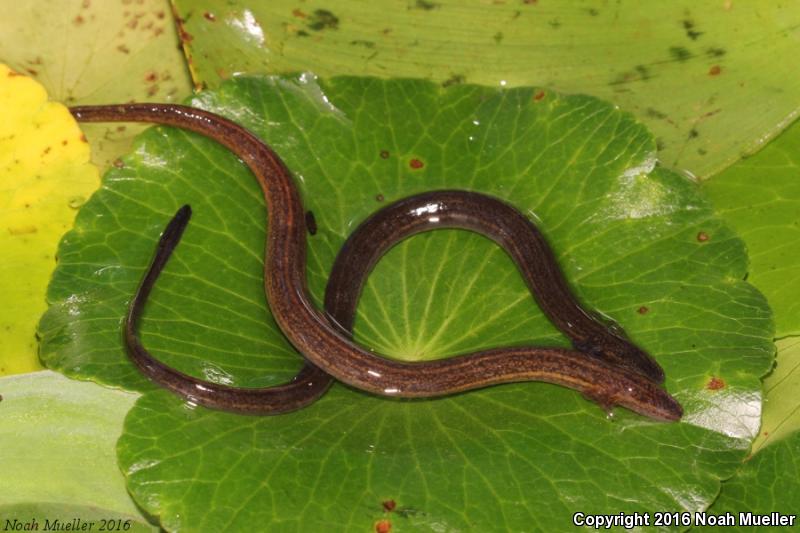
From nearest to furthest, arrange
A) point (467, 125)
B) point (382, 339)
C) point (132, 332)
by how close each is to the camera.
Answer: point (132, 332) < point (382, 339) < point (467, 125)

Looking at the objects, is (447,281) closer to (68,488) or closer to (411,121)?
(411,121)

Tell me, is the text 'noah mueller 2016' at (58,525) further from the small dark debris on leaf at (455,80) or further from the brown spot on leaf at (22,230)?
the small dark debris on leaf at (455,80)

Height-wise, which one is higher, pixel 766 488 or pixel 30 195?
pixel 30 195

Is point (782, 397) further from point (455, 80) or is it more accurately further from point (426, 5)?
point (426, 5)

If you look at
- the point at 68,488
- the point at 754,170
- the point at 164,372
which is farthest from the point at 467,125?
the point at 68,488
